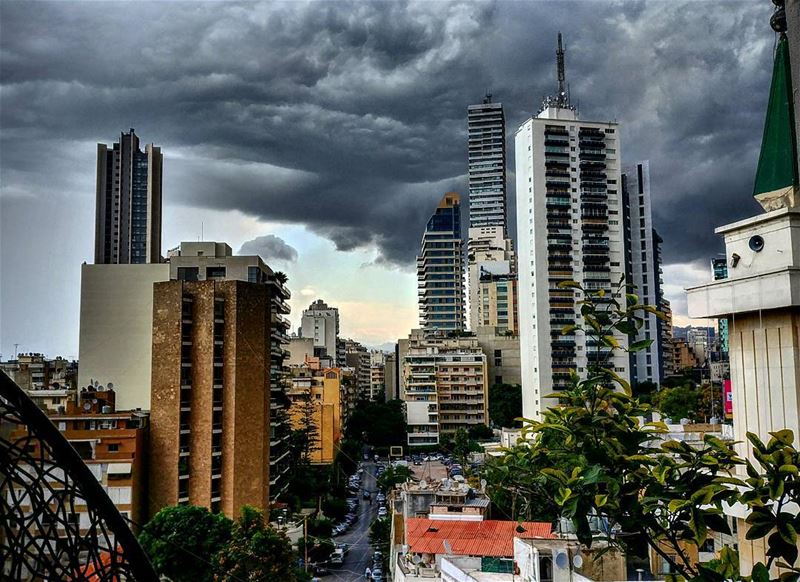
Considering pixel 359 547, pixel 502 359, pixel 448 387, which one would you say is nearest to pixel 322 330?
pixel 502 359

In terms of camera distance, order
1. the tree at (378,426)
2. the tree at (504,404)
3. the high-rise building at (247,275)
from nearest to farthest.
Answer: the high-rise building at (247,275), the tree at (378,426), the tree at (504,404)

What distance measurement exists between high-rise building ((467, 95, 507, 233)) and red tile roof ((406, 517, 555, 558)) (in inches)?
2825

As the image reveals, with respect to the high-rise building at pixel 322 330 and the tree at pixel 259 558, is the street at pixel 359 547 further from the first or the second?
the high-rise building at pixel 322 330

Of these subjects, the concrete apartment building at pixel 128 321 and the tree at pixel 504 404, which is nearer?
the concrete apartment building at pixel 128 321

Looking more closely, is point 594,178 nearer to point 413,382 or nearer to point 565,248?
point 565,248

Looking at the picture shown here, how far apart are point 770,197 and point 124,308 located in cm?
2171

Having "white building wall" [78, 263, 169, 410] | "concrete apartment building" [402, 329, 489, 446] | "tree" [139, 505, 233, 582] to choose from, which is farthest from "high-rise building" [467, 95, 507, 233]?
"tree" [139, 505, 233, 582]

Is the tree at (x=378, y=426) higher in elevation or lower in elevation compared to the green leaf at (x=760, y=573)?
lower

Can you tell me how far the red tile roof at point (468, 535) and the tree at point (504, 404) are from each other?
26079 mm

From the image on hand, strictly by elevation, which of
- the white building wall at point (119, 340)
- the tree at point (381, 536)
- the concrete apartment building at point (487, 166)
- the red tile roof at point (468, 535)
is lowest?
the tree at point (381, 536)

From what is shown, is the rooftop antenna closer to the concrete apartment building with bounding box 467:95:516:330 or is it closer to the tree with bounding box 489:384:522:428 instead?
the tree with bounding box 489:384:522:428

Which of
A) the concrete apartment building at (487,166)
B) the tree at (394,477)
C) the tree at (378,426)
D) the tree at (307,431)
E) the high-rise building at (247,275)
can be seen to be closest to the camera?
the high-rise building at (247,275)

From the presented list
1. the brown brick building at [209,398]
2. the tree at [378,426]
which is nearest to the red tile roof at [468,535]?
the brown brick building at [209,398]

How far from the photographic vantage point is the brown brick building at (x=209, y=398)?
17.5 m
